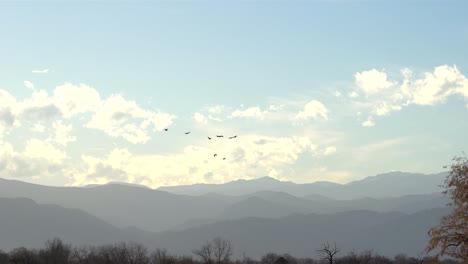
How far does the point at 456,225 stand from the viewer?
26.2 meters

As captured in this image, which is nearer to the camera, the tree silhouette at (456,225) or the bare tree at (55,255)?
the tree silhouette at (456,225)

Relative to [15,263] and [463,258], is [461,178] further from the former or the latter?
[15,263]

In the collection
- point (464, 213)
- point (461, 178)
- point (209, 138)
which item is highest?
point (209, 138)

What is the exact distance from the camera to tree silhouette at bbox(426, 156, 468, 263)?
2577 centimetres

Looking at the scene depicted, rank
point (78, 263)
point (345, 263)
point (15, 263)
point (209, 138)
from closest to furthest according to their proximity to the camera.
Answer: point (209, 138)
point (15, 263)
point (78, 263)
point (345, 263)

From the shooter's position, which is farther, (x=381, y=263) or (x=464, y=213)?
(x=381, y=263)

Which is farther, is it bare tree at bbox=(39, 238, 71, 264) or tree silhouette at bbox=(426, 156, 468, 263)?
bare tree at bbox=(39, 238, 71, 264)

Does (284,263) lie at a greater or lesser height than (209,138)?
lesser

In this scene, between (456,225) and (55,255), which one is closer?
(456,225)

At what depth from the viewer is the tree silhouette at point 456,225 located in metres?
25.8

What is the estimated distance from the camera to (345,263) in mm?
184250

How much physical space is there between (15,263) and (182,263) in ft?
169

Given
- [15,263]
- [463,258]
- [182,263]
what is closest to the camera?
[463,258]

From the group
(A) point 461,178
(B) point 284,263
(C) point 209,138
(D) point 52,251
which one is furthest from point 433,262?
(D) point 52,251
